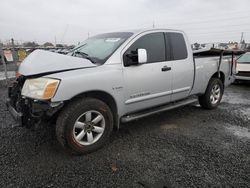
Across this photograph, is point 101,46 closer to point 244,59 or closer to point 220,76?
point 220,76

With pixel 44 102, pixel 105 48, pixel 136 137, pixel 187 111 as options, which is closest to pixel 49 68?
pixel 44 102

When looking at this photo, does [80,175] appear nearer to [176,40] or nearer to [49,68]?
[49,68]

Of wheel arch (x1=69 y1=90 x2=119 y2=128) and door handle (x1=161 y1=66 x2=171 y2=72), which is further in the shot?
door handle (x1=161 y1=66 x2=171 y2=72)

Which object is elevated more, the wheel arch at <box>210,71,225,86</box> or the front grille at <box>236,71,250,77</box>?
the wheel arch at <box>210,71,225,86</box>

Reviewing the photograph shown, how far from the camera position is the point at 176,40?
405 cm

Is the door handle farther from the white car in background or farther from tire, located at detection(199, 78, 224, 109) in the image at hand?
the white car in background

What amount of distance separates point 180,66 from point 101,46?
156 cm

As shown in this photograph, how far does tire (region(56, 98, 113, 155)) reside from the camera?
2.70 metres

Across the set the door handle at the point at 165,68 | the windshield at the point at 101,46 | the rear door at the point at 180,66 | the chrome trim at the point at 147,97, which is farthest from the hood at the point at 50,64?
the rear door at the point at 180,66

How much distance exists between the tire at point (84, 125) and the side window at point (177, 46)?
1798mm

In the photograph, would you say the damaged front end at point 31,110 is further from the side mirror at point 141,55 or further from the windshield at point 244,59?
the windshield at point 244,59

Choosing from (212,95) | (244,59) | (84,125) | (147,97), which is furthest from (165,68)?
(244,59)

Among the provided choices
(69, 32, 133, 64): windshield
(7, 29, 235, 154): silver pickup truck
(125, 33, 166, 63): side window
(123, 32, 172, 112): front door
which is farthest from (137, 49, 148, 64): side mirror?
(69, 32, 133, 64): windshield

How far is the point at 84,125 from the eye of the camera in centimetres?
289
